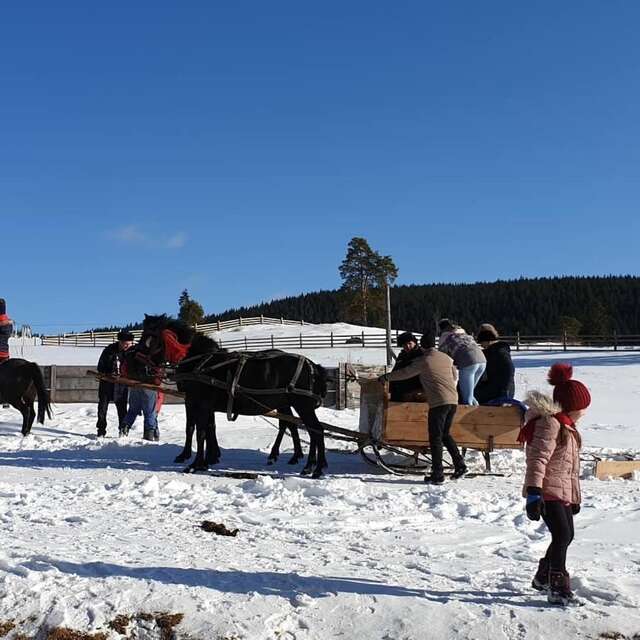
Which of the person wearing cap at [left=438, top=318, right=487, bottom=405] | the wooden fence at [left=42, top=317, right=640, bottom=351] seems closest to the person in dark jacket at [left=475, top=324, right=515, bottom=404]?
the person wearing cap at [left=438, top=318, right=487, bottom=405]

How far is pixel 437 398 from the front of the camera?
28.3 ft

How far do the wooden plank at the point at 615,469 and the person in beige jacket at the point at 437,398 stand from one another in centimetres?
188

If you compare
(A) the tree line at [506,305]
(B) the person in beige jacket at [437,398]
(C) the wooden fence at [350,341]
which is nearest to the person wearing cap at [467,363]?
(B) the person in beige jacket at [437,398]

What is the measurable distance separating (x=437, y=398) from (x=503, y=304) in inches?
4699

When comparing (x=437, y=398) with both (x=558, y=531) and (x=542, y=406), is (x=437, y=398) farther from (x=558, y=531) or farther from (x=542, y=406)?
(x=558, y=531)

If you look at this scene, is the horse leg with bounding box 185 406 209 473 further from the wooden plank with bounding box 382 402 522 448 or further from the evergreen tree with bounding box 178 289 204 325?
the evergreen tree with bounding box 178 289 204 325

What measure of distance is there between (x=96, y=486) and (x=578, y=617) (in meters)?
5.80

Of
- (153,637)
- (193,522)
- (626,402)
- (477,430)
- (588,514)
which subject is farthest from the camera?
(626,402)

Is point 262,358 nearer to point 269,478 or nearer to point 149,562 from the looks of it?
point 269,478

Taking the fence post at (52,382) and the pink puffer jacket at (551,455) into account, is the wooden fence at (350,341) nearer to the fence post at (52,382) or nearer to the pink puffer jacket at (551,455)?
the fence post at (52,382)

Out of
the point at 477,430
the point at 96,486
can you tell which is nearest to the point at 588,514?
the point at 477,430

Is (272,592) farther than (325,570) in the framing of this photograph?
No

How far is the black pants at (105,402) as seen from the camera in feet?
43.6

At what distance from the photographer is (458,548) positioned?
6125 millimetres
